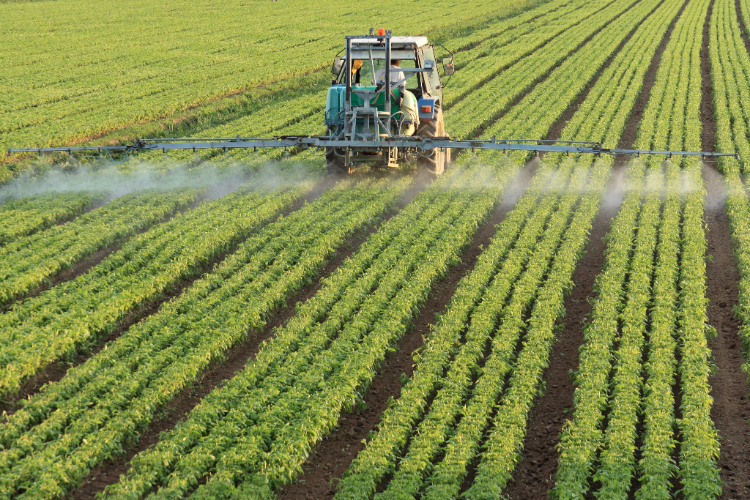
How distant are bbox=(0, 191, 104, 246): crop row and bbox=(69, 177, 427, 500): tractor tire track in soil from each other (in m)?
5.95

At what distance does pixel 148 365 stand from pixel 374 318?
3324mm

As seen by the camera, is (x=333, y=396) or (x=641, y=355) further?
A: (x=641, y=355)

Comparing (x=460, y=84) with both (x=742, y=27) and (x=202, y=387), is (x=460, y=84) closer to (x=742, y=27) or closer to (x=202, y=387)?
(x=202, y=387)

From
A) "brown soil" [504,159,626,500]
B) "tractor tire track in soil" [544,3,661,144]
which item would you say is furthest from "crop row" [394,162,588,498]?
"tractor tire track in soil" [544,3,661,144]

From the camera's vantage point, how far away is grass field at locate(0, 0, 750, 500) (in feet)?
25.2

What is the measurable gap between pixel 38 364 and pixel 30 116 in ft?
59.8

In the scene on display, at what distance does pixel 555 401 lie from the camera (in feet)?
29.8

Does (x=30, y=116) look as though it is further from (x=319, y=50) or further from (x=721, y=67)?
(x=721, y=67)

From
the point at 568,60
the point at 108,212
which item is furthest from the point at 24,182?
the point at 568,60

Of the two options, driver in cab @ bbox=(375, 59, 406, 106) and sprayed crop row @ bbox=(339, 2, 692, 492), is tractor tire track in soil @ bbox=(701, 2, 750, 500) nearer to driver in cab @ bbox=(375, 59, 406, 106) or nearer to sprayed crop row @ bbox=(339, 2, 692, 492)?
sprayed crop row @ bbox=(339, 2, 692, 492)

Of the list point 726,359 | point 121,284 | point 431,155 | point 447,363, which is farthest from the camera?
point 431,155

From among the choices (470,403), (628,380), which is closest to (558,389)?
(628,380)

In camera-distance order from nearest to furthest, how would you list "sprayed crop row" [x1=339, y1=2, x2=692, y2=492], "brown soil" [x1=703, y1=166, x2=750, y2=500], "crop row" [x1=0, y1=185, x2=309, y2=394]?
"sprayed crop row" [x1=339, y1=2, x2=692, y2=492] → "brown soil" [x1=703, y1=166, x2=750, y2=500] → "crop row" [x1=0, y1=185, x2=309, y2=394]

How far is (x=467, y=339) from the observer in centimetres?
1024
